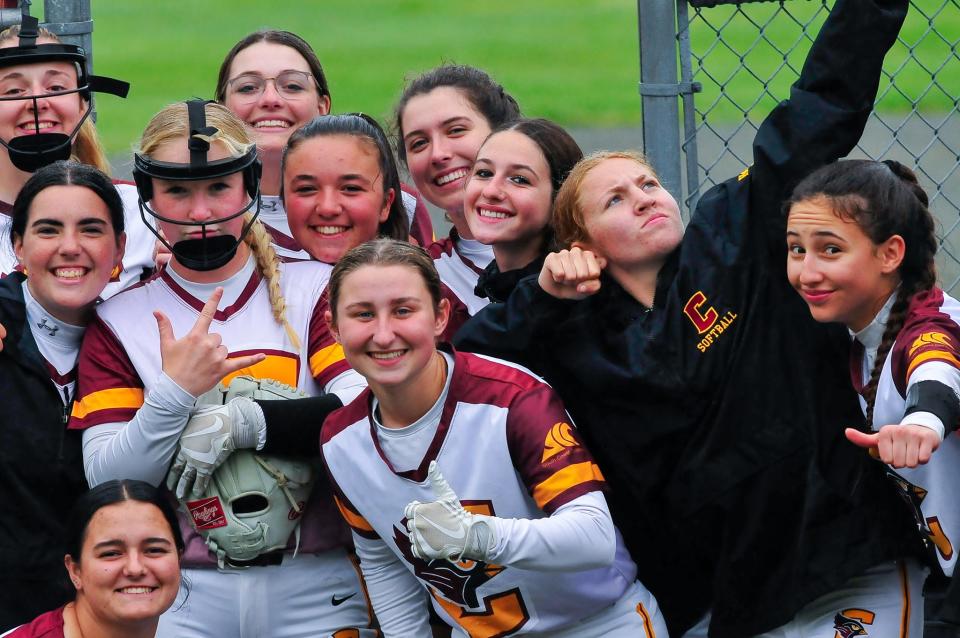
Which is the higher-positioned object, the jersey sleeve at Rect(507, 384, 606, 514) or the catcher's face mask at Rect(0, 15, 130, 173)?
the catcher's face mask at Rect(0, 15, 130, 173)

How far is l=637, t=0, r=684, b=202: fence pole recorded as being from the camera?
4105 mm

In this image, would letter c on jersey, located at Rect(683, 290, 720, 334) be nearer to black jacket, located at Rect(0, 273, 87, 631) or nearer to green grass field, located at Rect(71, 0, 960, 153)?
black jacket, located at Rect(0, 273, 87, 631)

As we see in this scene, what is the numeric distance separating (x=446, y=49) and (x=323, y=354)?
70.4 ft

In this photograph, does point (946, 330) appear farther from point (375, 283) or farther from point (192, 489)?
point (192, 489)

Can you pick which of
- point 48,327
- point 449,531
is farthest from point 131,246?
point 449,531

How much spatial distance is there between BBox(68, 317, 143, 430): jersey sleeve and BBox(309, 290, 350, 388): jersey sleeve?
45cm

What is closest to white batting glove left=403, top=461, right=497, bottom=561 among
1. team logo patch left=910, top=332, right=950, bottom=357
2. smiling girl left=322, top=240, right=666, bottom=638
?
smiling girl left=322, top=240, right=666, bottom=638

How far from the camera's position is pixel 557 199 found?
151 inches

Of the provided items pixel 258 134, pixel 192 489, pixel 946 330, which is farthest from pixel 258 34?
pixel 946 330

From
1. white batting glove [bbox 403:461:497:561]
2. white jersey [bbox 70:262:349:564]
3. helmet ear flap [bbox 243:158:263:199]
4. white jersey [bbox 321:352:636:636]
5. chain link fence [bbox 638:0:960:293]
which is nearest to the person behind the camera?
white batting glove [bbox 403:461:497:561]

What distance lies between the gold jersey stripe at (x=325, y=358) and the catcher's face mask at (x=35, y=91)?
109 cm

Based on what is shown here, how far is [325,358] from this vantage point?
3811 millimetres

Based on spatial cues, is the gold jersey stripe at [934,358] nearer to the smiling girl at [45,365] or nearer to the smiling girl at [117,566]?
the smiling girl at [117,566]

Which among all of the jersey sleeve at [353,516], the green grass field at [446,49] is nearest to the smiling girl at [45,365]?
the jersey sleeve at [353,516]
